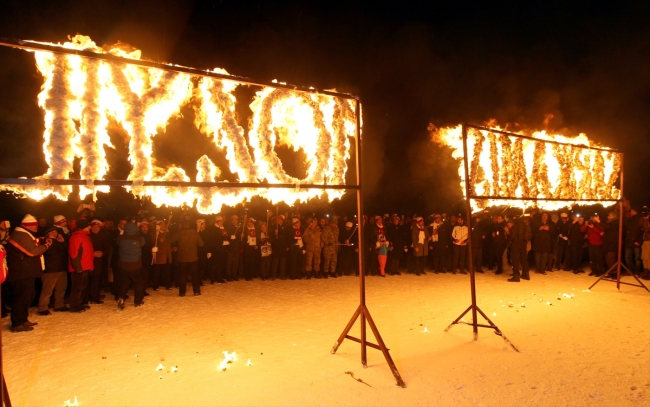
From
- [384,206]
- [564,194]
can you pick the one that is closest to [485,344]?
[564,194]

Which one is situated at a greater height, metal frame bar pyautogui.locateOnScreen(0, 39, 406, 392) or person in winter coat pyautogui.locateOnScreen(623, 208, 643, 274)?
metal frame bar pyautogui.locateOnScreen(0, 39, 406, 392)

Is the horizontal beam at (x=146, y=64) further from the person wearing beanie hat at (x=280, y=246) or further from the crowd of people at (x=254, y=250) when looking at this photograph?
the person wearing beanie hat at (x=280, y=246)

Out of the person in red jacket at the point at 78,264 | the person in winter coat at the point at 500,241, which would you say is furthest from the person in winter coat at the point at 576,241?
the person in red jacket at the point at 78,264

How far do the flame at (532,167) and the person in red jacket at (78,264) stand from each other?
768cm

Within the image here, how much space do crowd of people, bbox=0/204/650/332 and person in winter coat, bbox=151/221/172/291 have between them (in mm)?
27

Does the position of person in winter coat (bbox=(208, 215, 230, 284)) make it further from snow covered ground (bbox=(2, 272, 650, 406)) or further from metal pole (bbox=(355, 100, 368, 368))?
metal pole (bbox=(355, 100, 368, 368))

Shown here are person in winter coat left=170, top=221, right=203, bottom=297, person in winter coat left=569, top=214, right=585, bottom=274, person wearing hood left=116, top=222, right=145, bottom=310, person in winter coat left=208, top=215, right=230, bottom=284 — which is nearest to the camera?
person wearing hood left=116, top=222, right=145, bottom=310

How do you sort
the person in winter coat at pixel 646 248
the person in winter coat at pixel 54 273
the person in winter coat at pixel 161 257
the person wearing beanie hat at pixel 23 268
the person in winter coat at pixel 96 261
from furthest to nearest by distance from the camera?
the person in winter coat at pixel 646 248 < the person in winter coat at pixel 161 257 < the person in winter coat at pixel 96 261 < the person in winter coat at pixel 54 273 < the person wearing beanie hat at pixel 23 268

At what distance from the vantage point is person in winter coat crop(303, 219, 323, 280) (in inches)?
507

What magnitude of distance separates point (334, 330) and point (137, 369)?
3.22 meters

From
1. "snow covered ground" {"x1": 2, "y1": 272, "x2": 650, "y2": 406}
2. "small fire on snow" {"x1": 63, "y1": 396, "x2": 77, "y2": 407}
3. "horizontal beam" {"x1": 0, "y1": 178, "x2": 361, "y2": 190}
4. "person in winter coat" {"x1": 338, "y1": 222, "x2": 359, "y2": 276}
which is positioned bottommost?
"snow covered ground" {"x1": 2, "y1": 272, "x2": 650, "y2": 406}

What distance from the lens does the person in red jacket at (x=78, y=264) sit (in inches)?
338

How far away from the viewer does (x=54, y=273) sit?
332 inches

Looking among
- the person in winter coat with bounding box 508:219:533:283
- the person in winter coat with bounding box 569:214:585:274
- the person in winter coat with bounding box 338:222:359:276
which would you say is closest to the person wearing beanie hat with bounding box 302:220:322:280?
the person in winter coat with bounding box 338:222:359:276
